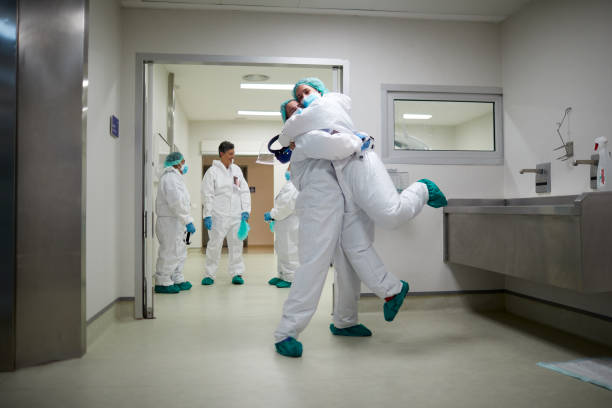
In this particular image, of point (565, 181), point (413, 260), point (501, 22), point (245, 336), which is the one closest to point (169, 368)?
point (245, 336)

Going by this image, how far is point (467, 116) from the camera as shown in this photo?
3623 millimetres

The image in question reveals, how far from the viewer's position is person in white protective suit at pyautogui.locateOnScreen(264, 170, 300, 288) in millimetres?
4762

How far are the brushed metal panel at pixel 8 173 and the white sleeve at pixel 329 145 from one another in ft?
4.93

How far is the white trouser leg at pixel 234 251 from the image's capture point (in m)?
4.98

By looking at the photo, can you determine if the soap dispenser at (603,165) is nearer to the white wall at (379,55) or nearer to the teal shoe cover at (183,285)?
the white wall at (379,55)

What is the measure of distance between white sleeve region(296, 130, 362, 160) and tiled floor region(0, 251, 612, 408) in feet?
3.69

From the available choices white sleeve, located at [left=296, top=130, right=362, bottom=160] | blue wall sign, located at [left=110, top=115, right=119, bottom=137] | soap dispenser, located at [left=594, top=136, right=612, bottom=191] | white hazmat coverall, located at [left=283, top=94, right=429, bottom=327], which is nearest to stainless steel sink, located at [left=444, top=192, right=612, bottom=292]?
soap dispenser, located at [left=594, top=136, right=612, bottom=191]

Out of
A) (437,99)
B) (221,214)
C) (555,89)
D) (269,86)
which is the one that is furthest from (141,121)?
(269,86)

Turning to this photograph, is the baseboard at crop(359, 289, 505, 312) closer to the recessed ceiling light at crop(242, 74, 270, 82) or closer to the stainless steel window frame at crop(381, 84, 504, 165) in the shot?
the stainless steel window frame at crop(381, 84, 504, 165)

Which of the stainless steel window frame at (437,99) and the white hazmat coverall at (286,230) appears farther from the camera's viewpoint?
the white hazmat coverall at (286,230)

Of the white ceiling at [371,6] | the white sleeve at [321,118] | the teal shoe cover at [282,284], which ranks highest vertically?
the white ceiling at [371,6]

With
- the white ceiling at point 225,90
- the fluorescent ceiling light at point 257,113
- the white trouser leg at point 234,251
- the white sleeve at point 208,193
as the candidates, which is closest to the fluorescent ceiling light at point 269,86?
the white ceiling at point 225,90

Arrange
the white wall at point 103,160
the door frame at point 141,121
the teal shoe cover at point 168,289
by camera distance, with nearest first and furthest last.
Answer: the white wall at point 103,160
the door frame at point 141,121
the teal shoe cover at point 168,289

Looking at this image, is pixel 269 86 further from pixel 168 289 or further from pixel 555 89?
pixel 555 89
